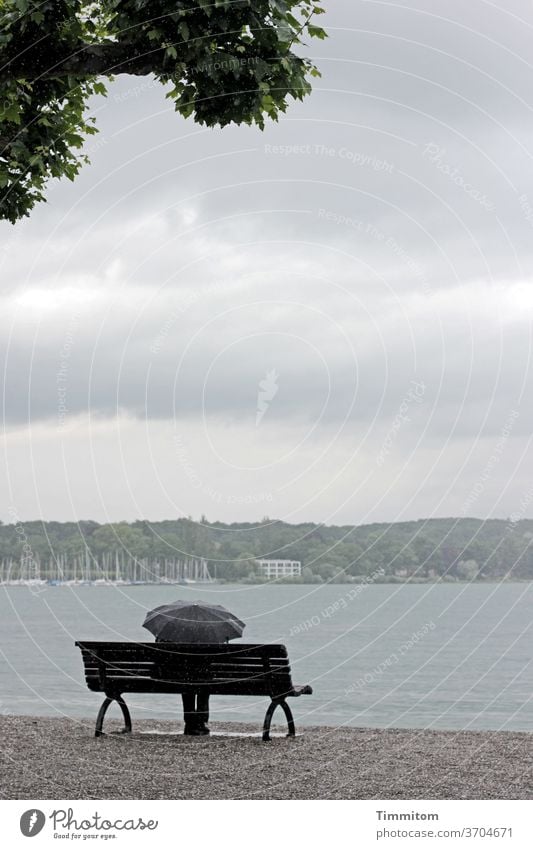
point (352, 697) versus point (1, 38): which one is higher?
point (1, 38)

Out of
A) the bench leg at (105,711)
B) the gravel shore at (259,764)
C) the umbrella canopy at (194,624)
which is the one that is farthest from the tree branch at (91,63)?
the bench leg at (105,711)

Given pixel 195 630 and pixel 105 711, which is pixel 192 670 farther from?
pixel 105 711

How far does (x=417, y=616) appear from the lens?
419ft

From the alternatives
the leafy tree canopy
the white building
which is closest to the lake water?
the white building

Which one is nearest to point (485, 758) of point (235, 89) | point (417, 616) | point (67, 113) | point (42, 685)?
point (235, 89)

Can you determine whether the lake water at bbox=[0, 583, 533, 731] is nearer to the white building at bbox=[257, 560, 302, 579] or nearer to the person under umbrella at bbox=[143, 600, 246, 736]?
the white building at bbox=[257, 560, 302, 579]

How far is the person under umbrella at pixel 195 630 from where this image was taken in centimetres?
1116

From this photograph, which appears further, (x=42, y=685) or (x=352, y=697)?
(x=42, y=685)

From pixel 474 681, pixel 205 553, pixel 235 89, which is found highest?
pixel 235 89

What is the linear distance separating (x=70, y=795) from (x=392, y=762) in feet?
9.39

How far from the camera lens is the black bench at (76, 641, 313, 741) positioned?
10.7m

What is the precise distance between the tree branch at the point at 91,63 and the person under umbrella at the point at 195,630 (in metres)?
5.48

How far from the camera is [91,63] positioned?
8711mm

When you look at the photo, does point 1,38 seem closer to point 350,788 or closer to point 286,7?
point 286,7
